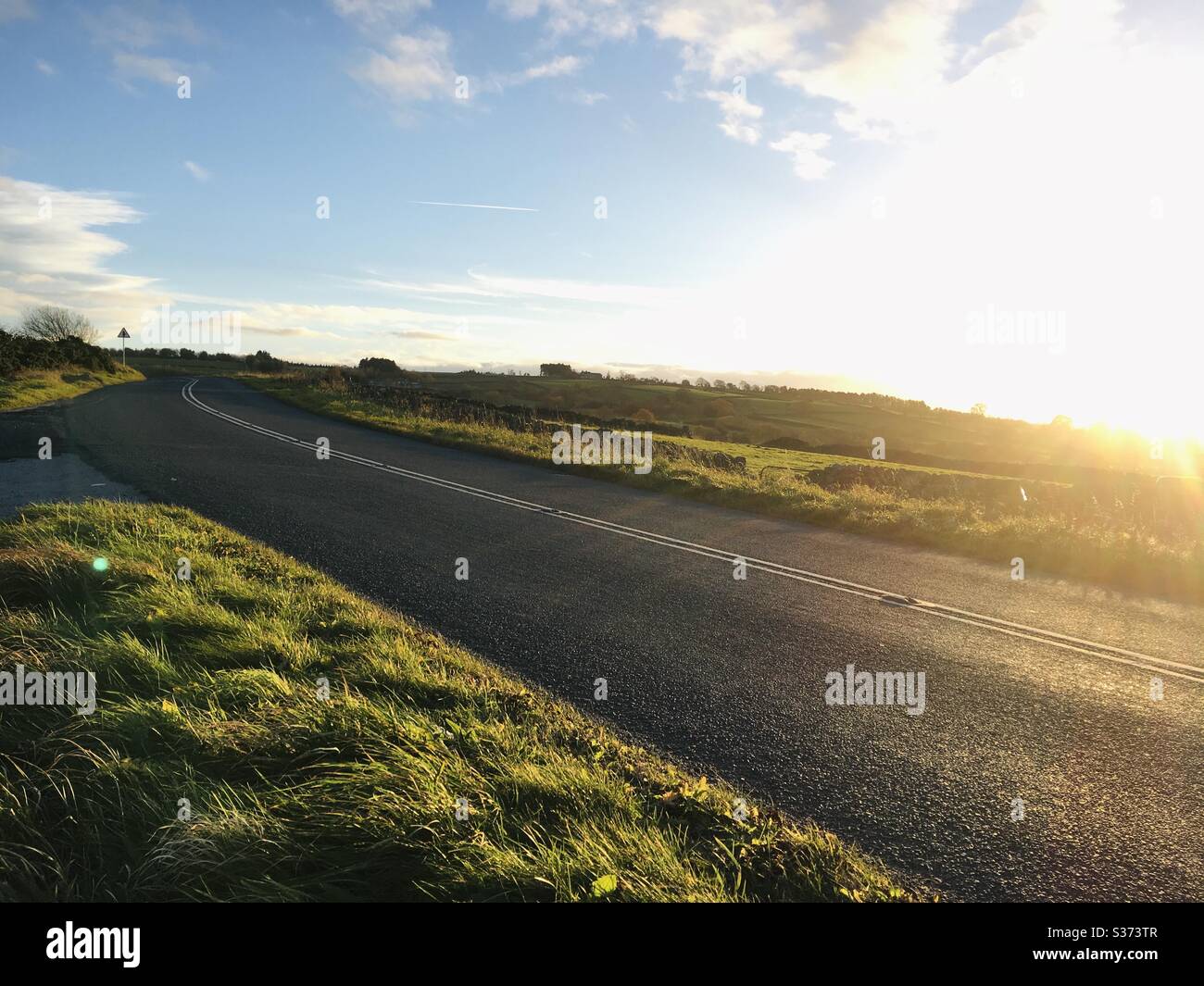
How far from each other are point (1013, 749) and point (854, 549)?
21.2 feet

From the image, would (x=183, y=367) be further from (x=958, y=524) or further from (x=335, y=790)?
(x=335, y=790)

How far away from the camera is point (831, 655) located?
21.0 feet

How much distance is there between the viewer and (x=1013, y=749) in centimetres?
471

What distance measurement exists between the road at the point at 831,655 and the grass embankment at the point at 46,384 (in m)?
17.6

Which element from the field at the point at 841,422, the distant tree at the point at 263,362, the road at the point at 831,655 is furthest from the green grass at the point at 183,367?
the road at the point at 831,655

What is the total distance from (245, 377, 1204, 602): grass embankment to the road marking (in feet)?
9.10

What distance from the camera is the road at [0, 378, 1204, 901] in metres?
3.86

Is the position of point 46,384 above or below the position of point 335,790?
above

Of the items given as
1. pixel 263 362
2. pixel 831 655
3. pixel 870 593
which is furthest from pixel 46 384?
pixel 263 362

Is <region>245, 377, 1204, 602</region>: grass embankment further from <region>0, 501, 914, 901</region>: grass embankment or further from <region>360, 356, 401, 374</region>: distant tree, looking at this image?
<region>360, 356, 401, 374</region>: distant tree

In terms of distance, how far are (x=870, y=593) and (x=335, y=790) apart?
265 inches

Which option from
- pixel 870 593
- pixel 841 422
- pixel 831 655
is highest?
pixel 841 422
